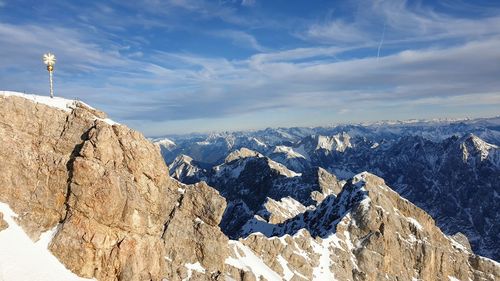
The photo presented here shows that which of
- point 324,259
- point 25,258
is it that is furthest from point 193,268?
point 324,259

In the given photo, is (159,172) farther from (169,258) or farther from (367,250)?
(367,250)

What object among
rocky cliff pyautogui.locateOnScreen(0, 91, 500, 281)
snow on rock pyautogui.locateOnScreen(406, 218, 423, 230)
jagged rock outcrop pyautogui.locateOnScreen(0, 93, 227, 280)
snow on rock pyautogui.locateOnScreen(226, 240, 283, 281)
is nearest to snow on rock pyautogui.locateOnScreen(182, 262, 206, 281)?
rocky cliff pyautogui.locateOnScreen(0, 91, 500, 281)

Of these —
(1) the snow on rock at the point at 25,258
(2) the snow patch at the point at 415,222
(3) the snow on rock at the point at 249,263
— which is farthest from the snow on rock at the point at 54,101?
(2) the snow patch at the point at 415,222

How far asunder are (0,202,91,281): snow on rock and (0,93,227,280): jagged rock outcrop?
113 cm

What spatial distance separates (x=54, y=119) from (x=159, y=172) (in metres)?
20.3

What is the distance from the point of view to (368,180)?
190 meters

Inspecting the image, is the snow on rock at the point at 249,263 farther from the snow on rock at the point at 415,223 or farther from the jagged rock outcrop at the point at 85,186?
the snow on rock at the point at 415,223

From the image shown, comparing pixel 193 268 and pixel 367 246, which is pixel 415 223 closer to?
pixel 367 246

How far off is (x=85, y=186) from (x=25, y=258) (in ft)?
45.9

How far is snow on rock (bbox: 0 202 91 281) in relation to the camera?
67.8 metres

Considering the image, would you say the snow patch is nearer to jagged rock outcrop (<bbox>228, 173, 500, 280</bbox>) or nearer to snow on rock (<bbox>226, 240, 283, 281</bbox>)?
jagged rock outcrop (<bbox>228, 173, 500, 280</bbox>)

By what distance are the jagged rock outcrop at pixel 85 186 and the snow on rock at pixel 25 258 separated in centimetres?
113

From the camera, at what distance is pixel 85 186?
78.2 meters

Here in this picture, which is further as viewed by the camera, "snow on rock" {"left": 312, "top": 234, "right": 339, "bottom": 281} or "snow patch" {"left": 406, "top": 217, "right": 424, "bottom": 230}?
"snow patch" {"left": 406, "top": 217, "right": 424, "bottom": 230}
